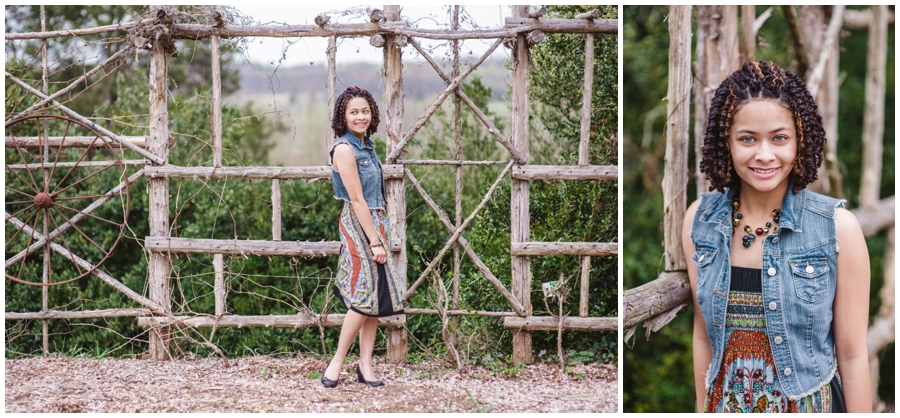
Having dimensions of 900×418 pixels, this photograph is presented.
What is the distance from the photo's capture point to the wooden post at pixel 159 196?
411cm

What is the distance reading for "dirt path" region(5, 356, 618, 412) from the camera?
11.2ft

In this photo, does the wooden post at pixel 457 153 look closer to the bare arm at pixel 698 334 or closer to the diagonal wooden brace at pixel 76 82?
the bare arm at pixel 698 334

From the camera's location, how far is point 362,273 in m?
3.47

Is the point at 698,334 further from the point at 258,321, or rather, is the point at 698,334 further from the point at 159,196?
the point at 159,196

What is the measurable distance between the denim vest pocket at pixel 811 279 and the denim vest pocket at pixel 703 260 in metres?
0.28

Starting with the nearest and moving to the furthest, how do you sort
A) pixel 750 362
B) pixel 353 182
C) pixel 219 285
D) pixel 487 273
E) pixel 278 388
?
pixel 750 362 → pixel 353 182 → pixel 278 388 → pixel 487 273 → pixel 219 285

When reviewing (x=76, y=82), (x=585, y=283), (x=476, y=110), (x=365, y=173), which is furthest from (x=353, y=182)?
(x=76, y=82)

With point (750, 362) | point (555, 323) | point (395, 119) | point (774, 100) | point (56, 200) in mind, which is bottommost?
point (555, 323)

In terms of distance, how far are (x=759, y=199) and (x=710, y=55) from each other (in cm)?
88

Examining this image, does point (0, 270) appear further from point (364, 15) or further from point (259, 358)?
point (364, 15)

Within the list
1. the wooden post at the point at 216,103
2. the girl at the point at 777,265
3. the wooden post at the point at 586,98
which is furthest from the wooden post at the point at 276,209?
the girl at the point at 777,265

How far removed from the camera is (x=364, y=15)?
3.92 m

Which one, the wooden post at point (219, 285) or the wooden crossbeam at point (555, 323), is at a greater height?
the wooden post at point (219, 285)

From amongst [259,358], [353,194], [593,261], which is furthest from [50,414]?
[593,261]
